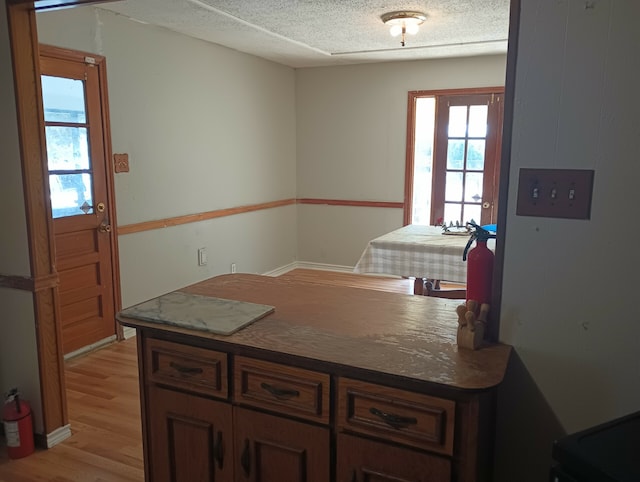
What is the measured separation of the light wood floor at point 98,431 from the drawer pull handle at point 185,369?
3.04ft

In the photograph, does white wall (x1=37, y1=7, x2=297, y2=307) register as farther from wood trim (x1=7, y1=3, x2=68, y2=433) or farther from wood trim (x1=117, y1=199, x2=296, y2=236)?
wood trim (x1=7, y1=3, x2=68, y2=433)

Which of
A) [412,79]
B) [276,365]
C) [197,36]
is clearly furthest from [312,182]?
[276,365]

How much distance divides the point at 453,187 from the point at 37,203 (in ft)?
13.9

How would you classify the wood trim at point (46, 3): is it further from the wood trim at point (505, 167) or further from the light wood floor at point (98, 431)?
the light wood floor at point (98, 431)

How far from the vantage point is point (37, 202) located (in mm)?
2275

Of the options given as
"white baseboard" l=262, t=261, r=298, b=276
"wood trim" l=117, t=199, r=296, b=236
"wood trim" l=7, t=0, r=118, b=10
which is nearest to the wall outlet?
"wood trim" l=117, t=199, r=296, b=236

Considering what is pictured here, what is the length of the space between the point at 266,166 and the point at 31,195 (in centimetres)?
342

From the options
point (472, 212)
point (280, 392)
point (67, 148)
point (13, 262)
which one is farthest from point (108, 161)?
point (472, 212)

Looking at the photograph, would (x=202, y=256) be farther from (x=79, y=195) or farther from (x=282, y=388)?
(x=282, y=388)

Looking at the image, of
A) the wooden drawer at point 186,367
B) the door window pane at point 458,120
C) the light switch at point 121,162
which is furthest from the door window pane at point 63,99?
the door window pane at point 458,120

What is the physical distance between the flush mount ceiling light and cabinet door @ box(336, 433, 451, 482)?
10.1 ft

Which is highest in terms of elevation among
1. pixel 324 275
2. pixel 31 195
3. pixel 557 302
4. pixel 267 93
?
pixel 267 93

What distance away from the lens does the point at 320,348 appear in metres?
1.44

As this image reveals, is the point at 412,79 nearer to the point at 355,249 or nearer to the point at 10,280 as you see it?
the point at 355,249
